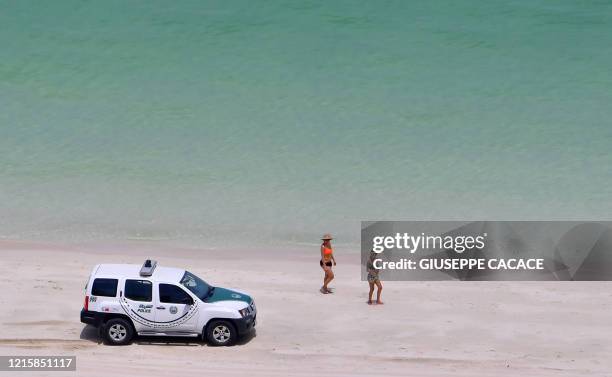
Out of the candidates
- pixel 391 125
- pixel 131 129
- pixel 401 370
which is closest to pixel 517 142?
pixel 391 125

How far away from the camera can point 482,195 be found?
107 feet

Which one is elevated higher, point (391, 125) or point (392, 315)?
point (391, 125)

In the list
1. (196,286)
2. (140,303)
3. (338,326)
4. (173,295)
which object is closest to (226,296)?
(196,286)

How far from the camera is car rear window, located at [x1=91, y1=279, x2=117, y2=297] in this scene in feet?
60.3

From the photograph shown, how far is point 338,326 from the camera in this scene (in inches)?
786

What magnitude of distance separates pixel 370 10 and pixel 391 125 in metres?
12.6

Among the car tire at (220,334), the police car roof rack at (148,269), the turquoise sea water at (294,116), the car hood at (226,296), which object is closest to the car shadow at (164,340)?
the car tire at (220,334)

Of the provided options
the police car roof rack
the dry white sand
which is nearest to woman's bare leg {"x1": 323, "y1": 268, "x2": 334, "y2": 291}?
the dry white sand

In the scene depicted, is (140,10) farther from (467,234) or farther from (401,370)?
(401,370)

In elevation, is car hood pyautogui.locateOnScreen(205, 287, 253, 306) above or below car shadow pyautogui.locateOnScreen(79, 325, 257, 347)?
above

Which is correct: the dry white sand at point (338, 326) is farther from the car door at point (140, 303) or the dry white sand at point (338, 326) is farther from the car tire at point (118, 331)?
the car door at point (140, 303)

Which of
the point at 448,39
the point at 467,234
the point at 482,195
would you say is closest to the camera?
the point at 467,234

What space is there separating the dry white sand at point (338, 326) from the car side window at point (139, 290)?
3.17 ft

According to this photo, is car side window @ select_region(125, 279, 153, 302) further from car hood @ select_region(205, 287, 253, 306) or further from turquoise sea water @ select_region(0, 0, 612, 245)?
turquoise sea water @ select_region(0, 0, 612, 245)
